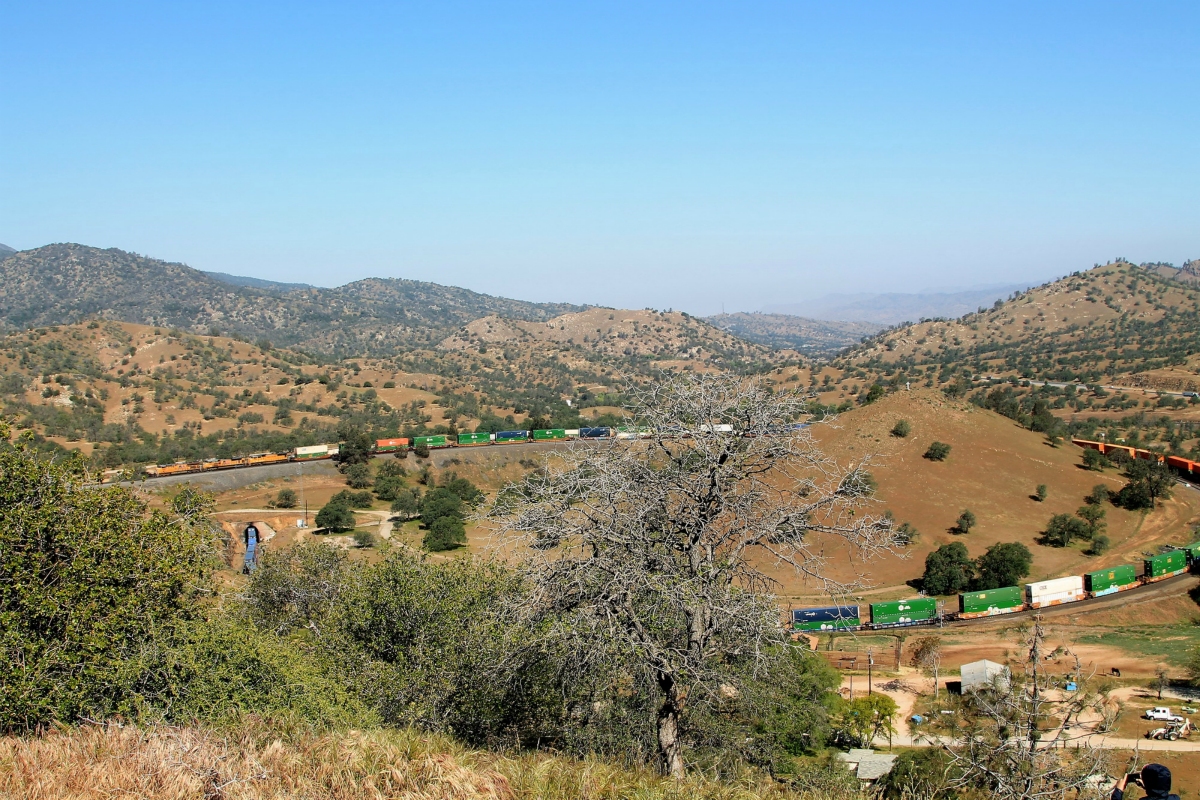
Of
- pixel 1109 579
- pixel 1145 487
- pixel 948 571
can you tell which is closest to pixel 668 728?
pixel 948 571

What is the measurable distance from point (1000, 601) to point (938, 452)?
20017mm

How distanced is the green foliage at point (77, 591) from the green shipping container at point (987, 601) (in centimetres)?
3483

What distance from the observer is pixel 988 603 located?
123 feet

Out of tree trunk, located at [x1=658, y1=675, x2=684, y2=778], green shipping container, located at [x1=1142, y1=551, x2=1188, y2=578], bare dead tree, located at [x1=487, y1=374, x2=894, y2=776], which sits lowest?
green shipping container, located at [x1=1142, y1=551, x2=1188, y2=578]

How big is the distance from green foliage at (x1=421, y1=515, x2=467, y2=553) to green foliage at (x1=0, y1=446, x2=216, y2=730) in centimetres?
3308

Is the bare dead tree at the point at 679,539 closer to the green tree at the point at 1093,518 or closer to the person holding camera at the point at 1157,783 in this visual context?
the person holding camera at the point at 1157,783

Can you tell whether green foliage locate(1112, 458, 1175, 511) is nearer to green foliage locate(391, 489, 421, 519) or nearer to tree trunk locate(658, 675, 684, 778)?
green foliage locate(391, 489, 421, 519)

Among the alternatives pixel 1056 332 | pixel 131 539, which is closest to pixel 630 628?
pixel 131 539

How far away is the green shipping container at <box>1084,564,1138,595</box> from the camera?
39281 mm

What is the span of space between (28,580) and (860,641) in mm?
32256

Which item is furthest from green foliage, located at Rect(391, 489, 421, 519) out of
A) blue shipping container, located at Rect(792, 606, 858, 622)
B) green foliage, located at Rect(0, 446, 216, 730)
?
green foliage, located at Rect(0, 446, 216, 730)

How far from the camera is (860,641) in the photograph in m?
34.9

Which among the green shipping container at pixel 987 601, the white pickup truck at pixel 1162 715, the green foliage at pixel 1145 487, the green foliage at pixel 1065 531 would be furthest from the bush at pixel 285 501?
the green foliage at pixel 1145 487

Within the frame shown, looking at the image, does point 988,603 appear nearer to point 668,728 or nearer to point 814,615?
point 814,615
